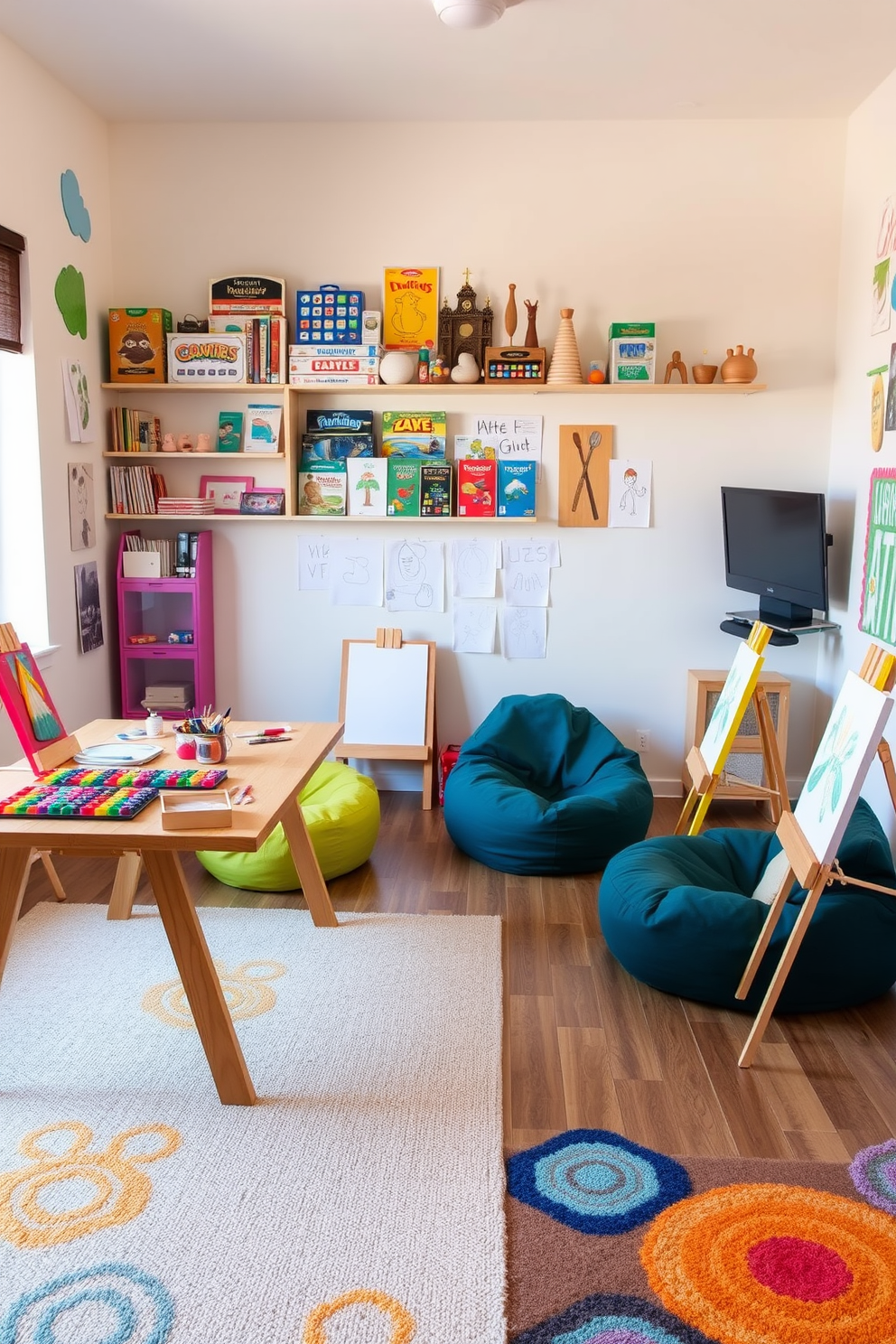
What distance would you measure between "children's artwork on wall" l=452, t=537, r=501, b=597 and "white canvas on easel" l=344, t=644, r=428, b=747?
0.34m

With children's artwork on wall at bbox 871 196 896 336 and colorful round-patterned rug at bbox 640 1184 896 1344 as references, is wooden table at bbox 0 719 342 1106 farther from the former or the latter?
children's artwork on wall at bbox 871 196 896 336

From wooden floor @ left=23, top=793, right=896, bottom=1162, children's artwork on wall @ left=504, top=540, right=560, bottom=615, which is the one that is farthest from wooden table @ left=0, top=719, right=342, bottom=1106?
children's artwork on wall @ left=504, top=540, right=560, bottom=615

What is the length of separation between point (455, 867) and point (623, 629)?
146cm

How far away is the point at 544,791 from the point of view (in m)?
4.45

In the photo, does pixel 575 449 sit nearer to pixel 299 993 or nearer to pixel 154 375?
pixel 154 375

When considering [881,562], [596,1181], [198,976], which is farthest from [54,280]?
[596,1181]

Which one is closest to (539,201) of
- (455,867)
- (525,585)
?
(525,585)

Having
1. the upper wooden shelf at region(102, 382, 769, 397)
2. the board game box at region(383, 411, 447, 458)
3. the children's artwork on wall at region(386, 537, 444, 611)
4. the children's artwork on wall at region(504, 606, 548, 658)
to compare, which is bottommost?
the children's artwork on wall at region(504, 606, 548, 658)

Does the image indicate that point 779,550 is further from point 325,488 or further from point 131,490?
point 131,490

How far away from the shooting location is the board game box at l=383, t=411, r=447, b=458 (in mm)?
4676

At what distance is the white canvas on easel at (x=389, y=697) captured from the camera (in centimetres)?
477

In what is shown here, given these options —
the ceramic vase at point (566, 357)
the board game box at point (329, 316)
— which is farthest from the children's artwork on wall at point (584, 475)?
the board game box at point (329, 316)

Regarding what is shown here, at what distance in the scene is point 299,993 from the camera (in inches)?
115

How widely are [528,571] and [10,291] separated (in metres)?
2.32
